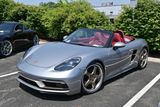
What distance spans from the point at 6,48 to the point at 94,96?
16.2 ft

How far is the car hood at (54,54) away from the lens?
17.4 feet

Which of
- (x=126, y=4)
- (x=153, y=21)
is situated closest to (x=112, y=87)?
(x=153, y=21)

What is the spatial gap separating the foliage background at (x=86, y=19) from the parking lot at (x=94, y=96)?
140 inches

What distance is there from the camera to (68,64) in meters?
5.20

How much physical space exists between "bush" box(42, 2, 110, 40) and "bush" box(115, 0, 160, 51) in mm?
1035

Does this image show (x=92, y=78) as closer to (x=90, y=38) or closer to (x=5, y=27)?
(x=90, y=38)

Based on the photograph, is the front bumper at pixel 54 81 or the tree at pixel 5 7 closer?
the front bumper at pixel 54 81

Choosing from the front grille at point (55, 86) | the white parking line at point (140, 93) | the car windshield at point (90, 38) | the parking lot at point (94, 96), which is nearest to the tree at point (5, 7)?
the parking lot at point (94, 96)

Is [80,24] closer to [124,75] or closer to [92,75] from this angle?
[124,75]

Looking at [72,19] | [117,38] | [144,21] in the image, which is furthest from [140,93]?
[72,19]

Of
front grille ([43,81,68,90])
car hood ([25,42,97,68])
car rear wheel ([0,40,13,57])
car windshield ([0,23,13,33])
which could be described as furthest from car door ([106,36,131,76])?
car windshield ([0,23,13,33])

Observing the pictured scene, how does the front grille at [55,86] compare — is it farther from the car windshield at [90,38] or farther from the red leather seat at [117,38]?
the red leather seat at [117,38]

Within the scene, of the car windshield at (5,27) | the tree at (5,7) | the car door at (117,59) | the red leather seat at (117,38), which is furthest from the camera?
the tree at (5,7)

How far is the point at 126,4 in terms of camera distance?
1070cm
